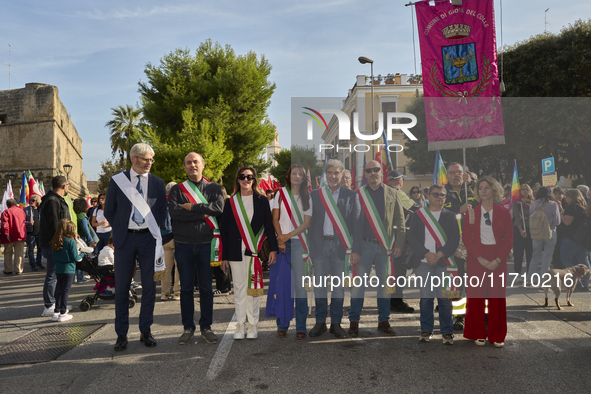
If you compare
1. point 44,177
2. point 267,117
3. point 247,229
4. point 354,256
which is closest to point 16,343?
point 247,229

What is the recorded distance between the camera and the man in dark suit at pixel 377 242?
563 centimetres

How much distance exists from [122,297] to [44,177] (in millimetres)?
41435

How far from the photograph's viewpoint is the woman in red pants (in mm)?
5086

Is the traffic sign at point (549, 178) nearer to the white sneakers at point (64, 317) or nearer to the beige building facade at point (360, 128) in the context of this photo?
the beige building facade at point (360, 128)

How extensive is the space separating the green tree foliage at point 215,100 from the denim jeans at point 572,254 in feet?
58.2

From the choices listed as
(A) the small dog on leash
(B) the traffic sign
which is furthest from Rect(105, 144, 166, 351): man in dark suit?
(B) the traffic sign

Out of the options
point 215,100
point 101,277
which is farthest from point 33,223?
point 215,100

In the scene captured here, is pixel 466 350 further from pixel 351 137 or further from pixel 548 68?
pixel 548 68

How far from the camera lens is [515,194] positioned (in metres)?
8.46

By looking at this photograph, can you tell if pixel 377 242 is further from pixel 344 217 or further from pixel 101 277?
pixel 101 277

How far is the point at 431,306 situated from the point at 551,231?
4272mm

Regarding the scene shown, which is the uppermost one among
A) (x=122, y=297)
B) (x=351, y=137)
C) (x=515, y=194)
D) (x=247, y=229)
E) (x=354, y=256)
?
(x=351, y=137)

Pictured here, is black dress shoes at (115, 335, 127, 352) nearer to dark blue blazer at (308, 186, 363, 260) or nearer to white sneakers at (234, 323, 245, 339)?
white sneakers at (234, 323, 245, 339)

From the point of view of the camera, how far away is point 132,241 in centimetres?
514
